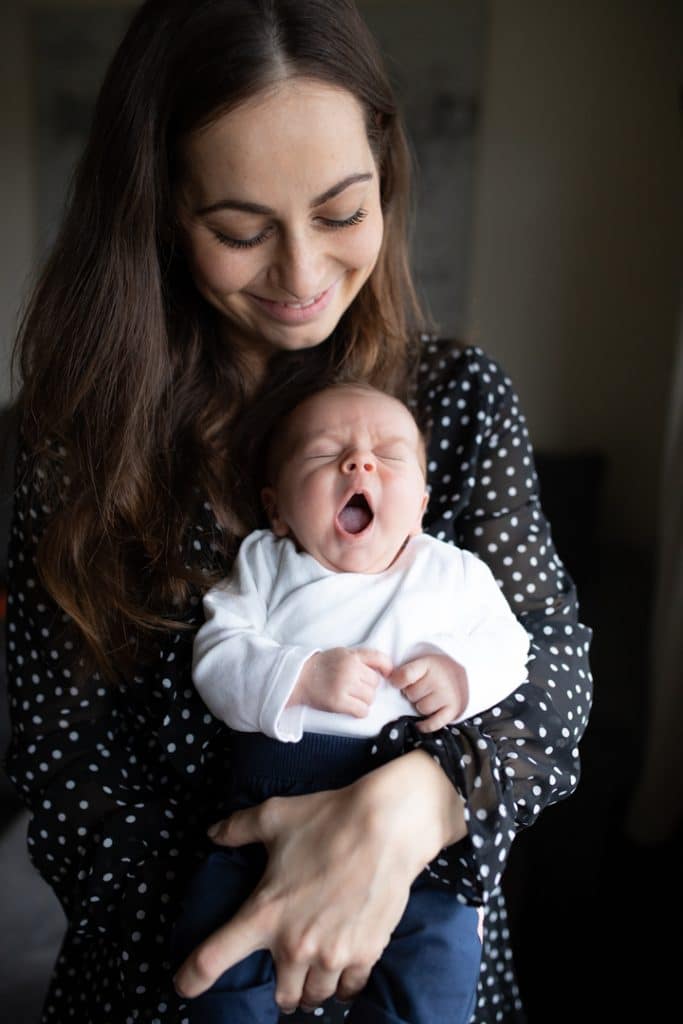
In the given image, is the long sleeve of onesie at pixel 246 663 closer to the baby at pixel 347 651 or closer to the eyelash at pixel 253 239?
the baby at pixel 347 651

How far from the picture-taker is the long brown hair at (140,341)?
0.96 m

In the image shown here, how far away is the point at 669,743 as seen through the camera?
230cm

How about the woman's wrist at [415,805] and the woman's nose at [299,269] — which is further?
the woman's nose at [299,269]

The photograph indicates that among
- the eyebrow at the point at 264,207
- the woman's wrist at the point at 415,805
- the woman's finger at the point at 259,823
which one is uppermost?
the eyebrow at the point at 264,207

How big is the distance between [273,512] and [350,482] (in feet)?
0.42

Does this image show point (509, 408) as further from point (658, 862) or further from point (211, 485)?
point (658, 862)

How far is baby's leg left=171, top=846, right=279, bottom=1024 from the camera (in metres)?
0.87

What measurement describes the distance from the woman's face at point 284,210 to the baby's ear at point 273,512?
0.62 feet

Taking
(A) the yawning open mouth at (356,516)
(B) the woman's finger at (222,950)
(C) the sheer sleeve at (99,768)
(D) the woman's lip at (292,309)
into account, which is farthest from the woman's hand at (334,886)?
(D) the woman's lip at (292,309)

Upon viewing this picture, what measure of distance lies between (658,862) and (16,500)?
2042 mm

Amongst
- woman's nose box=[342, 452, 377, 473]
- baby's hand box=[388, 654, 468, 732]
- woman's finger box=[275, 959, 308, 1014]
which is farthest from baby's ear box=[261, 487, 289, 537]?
woman's finger box=[275, 959, 308, 1014]

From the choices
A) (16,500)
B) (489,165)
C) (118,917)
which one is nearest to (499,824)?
(118,917)

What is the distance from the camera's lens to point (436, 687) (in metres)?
0.91

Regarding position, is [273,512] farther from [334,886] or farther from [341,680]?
[334,886]
